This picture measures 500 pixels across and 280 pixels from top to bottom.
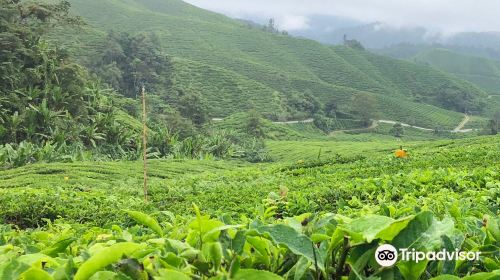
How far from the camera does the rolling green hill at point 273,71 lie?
62.1 m

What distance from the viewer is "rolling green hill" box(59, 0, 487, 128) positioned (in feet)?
204

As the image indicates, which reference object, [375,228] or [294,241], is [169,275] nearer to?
[294,241]

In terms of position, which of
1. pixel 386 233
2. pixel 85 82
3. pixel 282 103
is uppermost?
pixel 386 233

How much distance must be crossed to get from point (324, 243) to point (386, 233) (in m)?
0.18

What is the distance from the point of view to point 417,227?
1.16 m

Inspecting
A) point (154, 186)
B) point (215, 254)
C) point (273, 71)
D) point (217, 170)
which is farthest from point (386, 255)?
point (273, 71)

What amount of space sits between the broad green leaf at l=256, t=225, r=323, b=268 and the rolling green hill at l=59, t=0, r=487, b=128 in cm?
5046

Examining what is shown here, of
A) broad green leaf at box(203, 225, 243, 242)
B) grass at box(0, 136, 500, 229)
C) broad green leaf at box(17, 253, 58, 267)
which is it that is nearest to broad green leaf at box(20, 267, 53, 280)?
broad green leaf at box(17, 253, 58, 267)

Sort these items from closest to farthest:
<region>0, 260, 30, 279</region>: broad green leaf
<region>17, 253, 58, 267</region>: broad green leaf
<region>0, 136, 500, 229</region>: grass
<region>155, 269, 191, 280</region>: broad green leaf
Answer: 1. <region>155, 269, 191, 280</region>: broad green leaf
2. <region>0, 260, 30, 279</region>: broad green leaf
3. <region>17, 253, 58, 267</region>: broad green leaf
4. <region>0, 136, 500, 229</region>: grass

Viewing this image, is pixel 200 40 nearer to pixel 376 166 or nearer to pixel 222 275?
pixel 376 166

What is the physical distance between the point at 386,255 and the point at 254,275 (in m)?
0.33

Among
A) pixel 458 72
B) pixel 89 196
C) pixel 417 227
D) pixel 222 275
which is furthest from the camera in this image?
pixel 458 72

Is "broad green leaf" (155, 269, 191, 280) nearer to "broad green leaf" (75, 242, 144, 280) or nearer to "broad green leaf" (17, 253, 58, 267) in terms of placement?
"broad green leaf" (75, 242, 144, 280)

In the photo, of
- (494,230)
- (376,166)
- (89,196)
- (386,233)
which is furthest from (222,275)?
(376,166)
